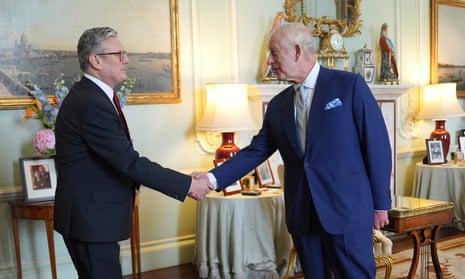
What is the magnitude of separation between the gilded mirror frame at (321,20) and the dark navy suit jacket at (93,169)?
277cm

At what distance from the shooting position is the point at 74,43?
11.5 ft

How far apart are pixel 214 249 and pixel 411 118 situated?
9.45 feet

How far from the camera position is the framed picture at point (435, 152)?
4.86 meters

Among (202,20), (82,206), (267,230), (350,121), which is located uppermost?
(202,20)

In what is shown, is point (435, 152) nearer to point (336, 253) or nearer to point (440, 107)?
point (440, 107)

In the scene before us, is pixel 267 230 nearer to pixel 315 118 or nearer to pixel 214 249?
pixel 214 249

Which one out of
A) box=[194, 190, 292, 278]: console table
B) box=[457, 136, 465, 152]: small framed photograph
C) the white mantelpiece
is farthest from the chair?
box=[457, 136, 465, 152]: small framed photograph

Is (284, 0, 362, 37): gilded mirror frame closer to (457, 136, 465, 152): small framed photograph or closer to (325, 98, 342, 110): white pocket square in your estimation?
(457, 136, 465, 152): small framed photograph

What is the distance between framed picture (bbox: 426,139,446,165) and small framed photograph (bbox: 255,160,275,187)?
6.33 ft

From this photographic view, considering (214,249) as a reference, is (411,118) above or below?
above

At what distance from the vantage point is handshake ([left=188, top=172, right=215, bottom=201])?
2275mm

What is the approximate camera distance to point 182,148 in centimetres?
399

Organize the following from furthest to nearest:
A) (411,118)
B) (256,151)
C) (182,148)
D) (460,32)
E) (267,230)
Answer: (460,32) < (411,118) < (182,148) < (267,230) < (256,151)

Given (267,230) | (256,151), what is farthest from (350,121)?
(267,230)
